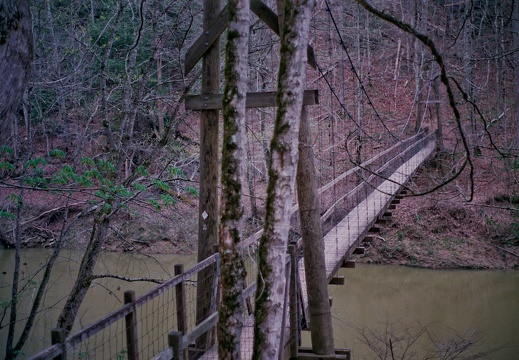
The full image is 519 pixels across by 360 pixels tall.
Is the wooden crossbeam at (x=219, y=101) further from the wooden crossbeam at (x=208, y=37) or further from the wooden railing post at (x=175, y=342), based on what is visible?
the wooden railing post at (x=175, y=342)

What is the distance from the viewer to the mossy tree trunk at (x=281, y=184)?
269cm

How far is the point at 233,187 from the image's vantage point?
115 inches

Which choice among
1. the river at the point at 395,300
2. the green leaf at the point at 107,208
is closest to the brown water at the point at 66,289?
the river at the point at 395,300

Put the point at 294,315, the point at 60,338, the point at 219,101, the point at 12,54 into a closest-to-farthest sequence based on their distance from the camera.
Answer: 1. the point at 60,338
2. the point at 12,54
3. the point at 294,315
4. the point at 219,101

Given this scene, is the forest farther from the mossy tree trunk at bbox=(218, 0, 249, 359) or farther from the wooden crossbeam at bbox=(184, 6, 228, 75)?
the wooden crossbeam at bbox=(184, 6, 228, 75)

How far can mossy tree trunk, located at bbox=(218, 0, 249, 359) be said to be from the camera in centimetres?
283

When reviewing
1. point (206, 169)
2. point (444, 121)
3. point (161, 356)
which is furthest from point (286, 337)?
point (444, 121)

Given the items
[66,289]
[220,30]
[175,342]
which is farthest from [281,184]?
[66,289]

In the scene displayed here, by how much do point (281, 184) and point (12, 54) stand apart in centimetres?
141

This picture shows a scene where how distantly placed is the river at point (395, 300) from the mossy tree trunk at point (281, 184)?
5826 millimetres

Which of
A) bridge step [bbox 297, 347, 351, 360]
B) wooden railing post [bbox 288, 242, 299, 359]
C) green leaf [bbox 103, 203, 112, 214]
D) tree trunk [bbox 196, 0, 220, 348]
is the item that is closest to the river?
green leaf [bbox 103, 203, 112, 214]

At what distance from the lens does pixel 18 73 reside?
2568mm

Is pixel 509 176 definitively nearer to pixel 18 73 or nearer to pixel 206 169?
pixel 206 169

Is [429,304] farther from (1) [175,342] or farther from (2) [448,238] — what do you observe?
(1) [175,342]
